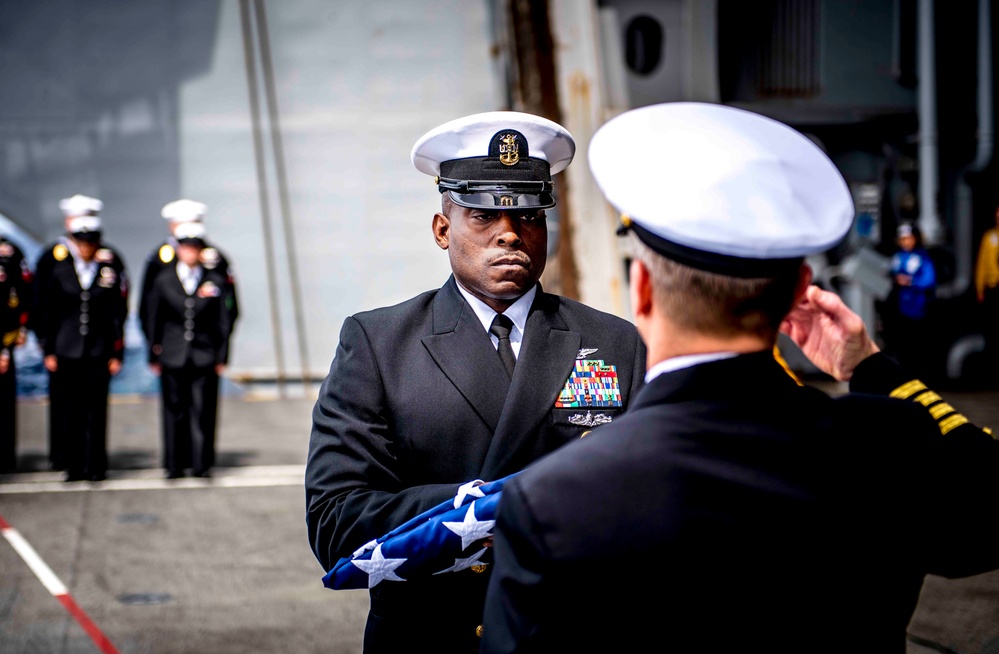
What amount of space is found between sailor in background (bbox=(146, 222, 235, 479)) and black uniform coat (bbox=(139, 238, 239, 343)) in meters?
0.02

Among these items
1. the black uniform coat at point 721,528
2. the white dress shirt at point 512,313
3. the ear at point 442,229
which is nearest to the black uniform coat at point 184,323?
the ear at point 442,229

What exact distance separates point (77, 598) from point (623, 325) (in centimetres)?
380

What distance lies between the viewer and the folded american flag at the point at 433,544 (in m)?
1.68

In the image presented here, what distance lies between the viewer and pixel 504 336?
6.80 ft

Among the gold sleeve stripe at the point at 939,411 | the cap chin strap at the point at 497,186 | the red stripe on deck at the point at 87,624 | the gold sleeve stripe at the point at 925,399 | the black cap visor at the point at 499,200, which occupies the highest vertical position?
the cap chin strap at the point at 497,186

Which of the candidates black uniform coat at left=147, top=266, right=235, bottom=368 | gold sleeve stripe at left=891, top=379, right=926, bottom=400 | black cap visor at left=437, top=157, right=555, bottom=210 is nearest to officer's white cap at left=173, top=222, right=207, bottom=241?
black uniform coat at left=147, top=266, right=235, bottom=368

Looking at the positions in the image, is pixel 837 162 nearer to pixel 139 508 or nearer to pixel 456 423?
pixel 139 508

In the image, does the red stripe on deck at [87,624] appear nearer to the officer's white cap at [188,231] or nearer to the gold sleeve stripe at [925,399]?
the officer's white cap at [188,231]

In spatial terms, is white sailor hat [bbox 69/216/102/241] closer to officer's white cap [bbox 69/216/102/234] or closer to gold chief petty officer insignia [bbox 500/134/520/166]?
officer's white cap [bbox 69/216/102/234]

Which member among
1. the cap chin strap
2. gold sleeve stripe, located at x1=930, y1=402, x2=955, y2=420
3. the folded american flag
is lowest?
the folded american flag

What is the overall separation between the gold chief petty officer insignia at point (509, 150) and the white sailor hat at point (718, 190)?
0.73 meters

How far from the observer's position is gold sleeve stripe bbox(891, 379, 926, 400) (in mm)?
1528

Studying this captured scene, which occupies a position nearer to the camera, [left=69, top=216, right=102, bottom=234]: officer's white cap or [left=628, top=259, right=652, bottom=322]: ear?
[left=628, top=259, right=652, bottom=322]: ear

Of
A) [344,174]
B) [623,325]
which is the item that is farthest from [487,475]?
[344,174]
